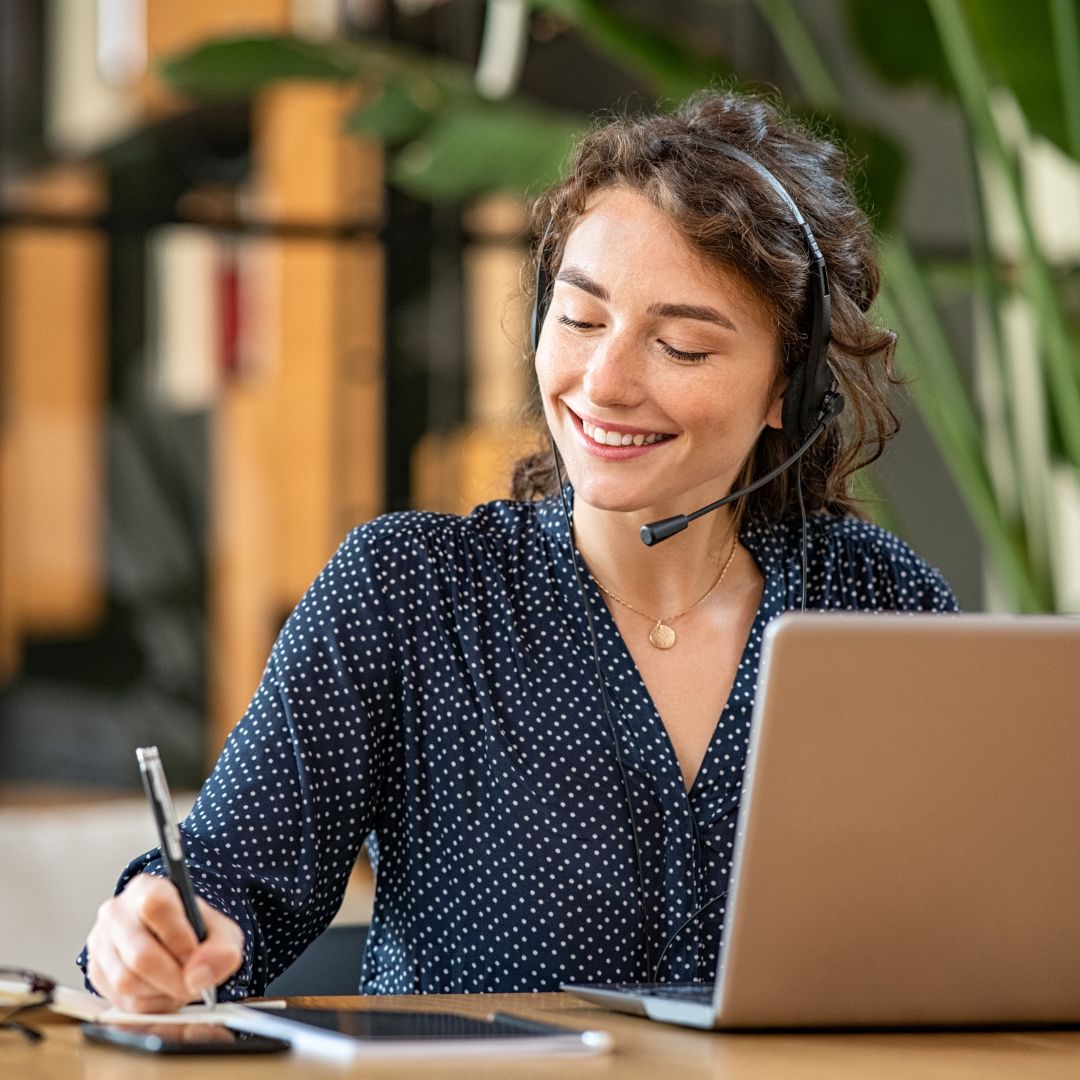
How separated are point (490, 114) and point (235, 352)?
1.82m

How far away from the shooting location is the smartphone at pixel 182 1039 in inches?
35.6

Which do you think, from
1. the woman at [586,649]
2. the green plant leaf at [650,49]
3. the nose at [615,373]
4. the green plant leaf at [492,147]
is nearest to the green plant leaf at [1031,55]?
the green plant leaf at [650,49]

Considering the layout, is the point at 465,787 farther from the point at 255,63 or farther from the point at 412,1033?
the point at 255,63

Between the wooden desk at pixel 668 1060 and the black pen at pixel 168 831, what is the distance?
0.28ft

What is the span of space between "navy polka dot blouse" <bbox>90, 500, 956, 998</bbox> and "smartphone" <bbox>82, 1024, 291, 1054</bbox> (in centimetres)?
31

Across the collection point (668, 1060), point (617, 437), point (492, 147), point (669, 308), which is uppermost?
point (492, 147)

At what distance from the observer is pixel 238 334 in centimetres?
457

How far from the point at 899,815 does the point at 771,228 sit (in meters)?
0.64

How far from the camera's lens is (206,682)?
4605mm

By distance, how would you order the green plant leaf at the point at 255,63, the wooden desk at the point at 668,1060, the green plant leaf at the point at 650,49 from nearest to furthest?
the wooden desk at the point at 668,1060 < the green plant leaf at the point at 650,49 < the green plant leaf at the point at 255,63

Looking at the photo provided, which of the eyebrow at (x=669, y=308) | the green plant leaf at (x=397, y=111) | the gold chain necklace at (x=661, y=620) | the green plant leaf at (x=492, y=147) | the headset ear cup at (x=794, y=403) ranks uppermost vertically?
the green plant leaf at (x=397, y=111)

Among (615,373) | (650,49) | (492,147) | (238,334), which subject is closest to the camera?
(615,373)

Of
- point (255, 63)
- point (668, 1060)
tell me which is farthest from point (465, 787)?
point (255, 63)

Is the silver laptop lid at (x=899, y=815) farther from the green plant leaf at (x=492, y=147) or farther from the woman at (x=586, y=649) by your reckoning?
the green plant leaf at (x=492, y=147)
